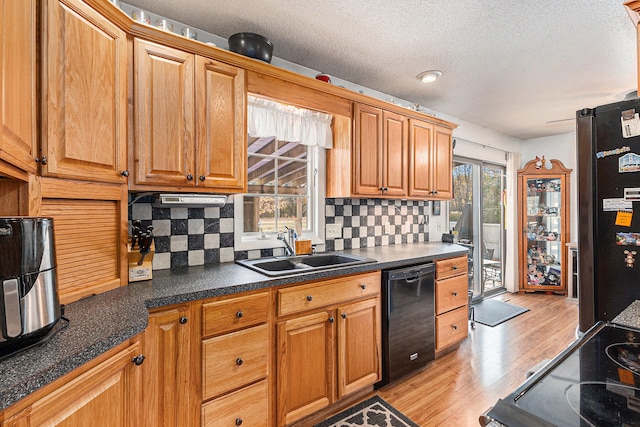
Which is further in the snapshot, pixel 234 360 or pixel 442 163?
pixel 442 163

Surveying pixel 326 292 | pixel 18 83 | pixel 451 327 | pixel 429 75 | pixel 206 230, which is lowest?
pixel 451 327

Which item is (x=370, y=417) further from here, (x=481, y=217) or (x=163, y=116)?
(x=481, y=217)

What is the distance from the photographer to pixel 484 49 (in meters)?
2.24

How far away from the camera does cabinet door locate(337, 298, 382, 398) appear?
1.97 meters

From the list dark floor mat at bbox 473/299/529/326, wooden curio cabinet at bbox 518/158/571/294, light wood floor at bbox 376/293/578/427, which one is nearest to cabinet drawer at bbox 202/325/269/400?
light wood floor at bbox 376/293/578/427

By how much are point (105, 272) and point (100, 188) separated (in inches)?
15.6

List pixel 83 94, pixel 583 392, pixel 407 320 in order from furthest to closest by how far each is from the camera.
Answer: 1. pixel 407 320
2. pixel 83 94
3. pixel 583 392

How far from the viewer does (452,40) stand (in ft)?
6.94

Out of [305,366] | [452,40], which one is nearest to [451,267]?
[305,366]

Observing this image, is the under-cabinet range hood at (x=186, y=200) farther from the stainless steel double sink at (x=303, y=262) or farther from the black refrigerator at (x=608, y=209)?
the black refrigerator at (x=608, y=209)

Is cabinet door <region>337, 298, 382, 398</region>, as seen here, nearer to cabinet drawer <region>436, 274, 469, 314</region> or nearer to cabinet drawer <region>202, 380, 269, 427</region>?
cabinet drawer <region>202, 380, 269, 427</region>

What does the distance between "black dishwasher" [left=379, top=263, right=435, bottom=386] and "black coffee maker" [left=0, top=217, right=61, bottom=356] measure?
6.02 feet

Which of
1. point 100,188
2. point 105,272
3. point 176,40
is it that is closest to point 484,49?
point 176,40

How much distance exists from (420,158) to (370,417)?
2207 mm
